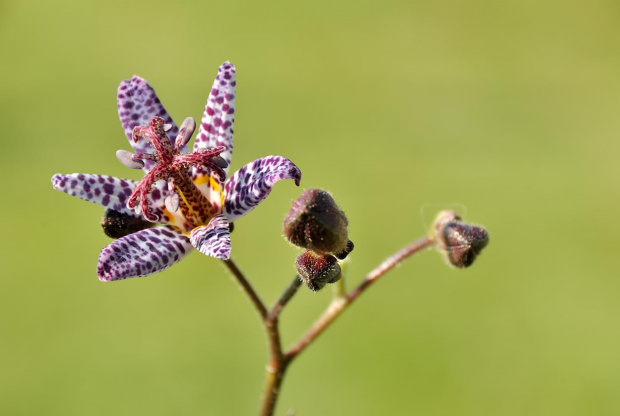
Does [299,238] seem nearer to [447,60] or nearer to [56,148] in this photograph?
[56,148]

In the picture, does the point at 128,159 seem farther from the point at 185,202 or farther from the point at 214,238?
the point at 214,238

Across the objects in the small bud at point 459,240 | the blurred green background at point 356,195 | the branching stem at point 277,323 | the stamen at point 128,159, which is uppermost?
the stamen at point 128,159

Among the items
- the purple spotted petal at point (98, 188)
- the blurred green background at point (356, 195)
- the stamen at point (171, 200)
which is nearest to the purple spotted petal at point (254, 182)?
the stamen at point (171, 200)

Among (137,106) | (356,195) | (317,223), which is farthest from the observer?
(356,195)

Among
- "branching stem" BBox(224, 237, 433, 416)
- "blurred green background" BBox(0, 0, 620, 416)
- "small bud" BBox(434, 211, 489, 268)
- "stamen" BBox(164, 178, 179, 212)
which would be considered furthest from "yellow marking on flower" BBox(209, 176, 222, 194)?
"blurred green background" BBox(0, 0, 620, 416)

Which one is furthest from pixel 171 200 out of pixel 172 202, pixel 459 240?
pixel 459 240

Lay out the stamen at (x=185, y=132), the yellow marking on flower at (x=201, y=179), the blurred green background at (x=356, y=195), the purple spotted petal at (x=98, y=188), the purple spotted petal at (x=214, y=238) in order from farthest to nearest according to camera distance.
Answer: the blurred green background at (x=356, y=195) → the yellow marking on flower at (x=201, y=179) → the stamen at (x=185, y=132) → the purple spotted petal at (x=98, y=188) → the purple spotted petal at (x=214, y=238)

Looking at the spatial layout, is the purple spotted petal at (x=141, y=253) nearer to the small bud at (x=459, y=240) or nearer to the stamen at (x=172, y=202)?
the stamen at (x=172, y=202)
